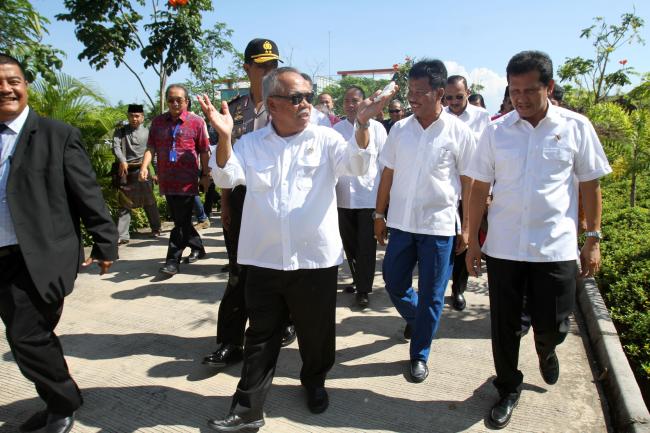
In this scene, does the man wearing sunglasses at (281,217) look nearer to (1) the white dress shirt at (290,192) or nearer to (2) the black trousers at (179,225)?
(1) the white dress shirt at (290,192)

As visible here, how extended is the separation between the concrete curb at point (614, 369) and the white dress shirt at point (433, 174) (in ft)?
4.50

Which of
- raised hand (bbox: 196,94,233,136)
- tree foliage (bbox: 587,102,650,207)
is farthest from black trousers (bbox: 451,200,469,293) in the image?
tree foliage (bbox: 587,102,650,207)

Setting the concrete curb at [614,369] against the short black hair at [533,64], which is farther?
the concrete curb at [614,369]

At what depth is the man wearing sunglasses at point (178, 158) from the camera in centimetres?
563

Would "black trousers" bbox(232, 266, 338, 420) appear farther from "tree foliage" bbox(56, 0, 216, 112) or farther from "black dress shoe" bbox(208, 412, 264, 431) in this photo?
"tree foliage" bbox(56, 0, 216, 112)

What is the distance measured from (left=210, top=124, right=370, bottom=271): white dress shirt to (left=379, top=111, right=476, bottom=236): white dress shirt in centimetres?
83

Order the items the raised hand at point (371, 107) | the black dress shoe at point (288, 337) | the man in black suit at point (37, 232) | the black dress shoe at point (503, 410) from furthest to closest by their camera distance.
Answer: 1. the black dress shoe at point (288, 337)
2. the black dress shoe at point (503, 410)
3. the man in black suit at point (37, 232)
4. the raised hand at point (371, 107)

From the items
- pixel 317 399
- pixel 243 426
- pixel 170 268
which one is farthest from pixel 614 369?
pixel 170 268

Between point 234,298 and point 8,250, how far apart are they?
1384mm

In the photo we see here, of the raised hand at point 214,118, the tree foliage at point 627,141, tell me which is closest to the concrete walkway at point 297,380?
the raised hand at point 214,118

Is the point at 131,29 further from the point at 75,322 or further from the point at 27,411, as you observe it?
the point at 27,411

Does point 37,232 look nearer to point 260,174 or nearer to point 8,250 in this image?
point 8,250

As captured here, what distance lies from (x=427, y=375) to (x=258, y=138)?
6.35 ft

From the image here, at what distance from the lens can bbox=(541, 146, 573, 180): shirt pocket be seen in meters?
2.74
